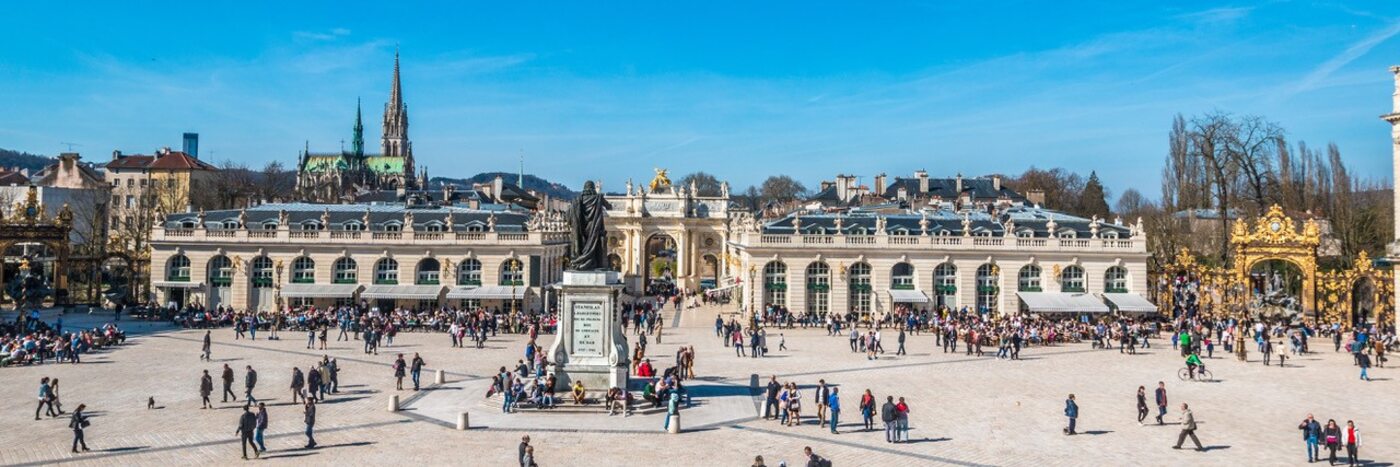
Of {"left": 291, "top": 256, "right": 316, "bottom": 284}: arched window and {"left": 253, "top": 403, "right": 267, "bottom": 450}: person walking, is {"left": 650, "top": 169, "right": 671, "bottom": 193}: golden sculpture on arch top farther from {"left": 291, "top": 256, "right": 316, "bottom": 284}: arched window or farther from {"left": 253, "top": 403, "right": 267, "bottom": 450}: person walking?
{"left": 253, "top": 403, "right": 267, "bottom": 450}: person walking

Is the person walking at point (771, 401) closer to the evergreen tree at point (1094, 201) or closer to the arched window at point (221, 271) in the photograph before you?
the arched window at point (221, 271)

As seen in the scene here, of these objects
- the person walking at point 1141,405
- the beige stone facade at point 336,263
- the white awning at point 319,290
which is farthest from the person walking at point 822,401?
the white awning at point 319,290

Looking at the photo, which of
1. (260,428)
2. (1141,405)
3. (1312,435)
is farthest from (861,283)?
(260,428)

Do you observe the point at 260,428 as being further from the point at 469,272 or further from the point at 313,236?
the point at 313,236

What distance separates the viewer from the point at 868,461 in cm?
2172

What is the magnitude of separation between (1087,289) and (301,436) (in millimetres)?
41849

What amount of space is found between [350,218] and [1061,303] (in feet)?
124

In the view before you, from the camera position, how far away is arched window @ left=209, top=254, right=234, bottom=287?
183ft

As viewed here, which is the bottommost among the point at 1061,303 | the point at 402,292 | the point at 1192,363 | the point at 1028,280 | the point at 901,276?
the point at 1192,363

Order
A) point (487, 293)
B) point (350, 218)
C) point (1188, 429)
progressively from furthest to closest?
point (350, 218) < point (487, 293) < point (1188, 429)

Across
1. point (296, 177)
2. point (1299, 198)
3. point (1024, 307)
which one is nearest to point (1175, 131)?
point (1299, 198)

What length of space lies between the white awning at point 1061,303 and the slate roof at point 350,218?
26432mm

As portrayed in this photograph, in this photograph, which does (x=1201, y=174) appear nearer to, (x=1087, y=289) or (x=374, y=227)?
(x=1087, y=289)

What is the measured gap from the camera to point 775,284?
181 feet
